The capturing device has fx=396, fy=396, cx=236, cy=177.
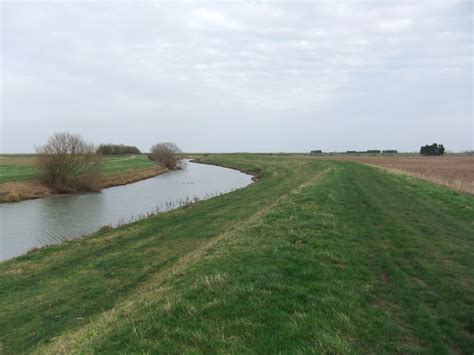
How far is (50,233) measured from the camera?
19.2 m

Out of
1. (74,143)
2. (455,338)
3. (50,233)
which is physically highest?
(74,143)

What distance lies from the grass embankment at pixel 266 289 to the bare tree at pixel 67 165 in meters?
25.1

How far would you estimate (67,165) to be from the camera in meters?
37.7

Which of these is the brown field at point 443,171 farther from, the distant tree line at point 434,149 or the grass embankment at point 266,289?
the distant tree line at point 434,149

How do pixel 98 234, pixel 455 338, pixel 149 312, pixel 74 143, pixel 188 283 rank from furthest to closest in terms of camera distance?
1. pixel 74 143
2. pixel 98 234
3. pixel 188 283
4. pixel 149 312
5. pixel 455 338

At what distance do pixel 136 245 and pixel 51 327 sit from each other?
6153mm

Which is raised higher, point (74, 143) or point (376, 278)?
point (74, 143)

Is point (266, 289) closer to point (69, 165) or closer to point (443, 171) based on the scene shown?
point (69, 165)

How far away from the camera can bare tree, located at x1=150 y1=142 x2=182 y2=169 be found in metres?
77.8

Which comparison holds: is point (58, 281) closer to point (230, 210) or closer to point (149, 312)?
point (149, 312)

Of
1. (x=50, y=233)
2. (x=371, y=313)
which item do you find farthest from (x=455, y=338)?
(x=50, y=233)

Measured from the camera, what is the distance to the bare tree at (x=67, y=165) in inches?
1457

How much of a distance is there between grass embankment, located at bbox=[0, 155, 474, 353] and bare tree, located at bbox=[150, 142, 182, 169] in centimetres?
6343

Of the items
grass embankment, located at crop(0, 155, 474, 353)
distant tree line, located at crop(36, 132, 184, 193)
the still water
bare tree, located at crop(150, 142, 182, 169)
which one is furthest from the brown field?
bare tree, located at crop(150, 142, 182, 169)
